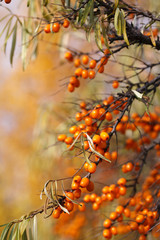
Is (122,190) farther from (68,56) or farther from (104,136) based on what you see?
(68,56)

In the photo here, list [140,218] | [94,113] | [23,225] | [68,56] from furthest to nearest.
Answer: [68,56] < [140,218] < [94,113] < [23,225]

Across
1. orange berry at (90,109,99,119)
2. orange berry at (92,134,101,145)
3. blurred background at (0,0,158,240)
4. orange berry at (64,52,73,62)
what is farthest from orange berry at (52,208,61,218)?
blurred background at (0,0,158,240)

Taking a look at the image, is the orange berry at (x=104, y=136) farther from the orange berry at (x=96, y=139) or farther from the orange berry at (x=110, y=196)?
the orange berry at (x=110, y=196)

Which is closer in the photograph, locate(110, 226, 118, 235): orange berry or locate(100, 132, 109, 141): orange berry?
locate(100, 132, 109, 141): orange berry

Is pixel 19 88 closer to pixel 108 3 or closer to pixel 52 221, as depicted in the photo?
pixel 52 221

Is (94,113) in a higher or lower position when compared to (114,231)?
higher

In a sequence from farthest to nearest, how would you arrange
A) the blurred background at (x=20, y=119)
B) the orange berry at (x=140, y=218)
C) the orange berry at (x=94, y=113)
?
the blurred background at (x=20, y=119), the orange berry at (x=140, y=218), the orange berry at (x=94, y=113)

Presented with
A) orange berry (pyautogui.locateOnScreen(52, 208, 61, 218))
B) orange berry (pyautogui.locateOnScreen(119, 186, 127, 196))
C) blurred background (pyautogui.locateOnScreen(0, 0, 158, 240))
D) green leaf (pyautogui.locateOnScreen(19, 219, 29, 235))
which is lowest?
green leaf (pyautogui.locateOnScreen(19, 219, 29, 235))

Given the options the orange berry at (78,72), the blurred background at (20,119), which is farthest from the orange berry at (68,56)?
the blurred background at (20,119)

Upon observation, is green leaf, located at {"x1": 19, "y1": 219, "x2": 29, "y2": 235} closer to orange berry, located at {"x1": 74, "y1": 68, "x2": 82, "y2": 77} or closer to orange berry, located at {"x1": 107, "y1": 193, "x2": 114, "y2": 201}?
orange berry, located at {"x1": 107, "y1": 193, "x2": 114, "y2": 201}

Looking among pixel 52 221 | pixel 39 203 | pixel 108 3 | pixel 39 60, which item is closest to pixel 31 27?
pixel 108 3

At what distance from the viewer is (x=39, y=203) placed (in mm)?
4293

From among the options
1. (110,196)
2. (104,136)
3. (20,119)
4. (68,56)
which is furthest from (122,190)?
(20,119)

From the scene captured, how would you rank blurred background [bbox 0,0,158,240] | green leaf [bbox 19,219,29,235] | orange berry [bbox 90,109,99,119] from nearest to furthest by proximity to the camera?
green leaf [bbox 19,219,29,235] < orange berry [bbox 90,109,99,119] < blurred background [bbox 0,0,158,240]
